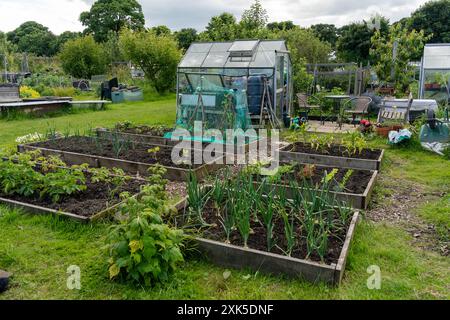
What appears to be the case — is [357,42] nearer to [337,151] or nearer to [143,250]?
[337,151]

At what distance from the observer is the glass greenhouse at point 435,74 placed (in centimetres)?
1063

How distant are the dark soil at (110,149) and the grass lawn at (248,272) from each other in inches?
85.3

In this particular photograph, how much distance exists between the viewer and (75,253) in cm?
340

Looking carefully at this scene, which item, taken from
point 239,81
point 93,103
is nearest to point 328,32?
point 93,103

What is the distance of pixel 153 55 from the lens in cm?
1691

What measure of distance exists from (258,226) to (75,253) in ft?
5.58

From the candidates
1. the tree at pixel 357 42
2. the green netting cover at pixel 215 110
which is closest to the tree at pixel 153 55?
the green netting cover at pixel 215 110

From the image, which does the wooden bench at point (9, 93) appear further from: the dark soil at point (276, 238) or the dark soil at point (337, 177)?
the dark soil at point (276, 238)

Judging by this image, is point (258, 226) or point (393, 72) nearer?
point (258, 226)

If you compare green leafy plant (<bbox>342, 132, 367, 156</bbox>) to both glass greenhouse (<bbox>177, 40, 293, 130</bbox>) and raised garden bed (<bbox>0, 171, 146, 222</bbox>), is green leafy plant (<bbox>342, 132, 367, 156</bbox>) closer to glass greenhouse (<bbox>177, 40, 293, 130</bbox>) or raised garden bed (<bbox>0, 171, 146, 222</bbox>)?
glass greenhouse (<bbox>177, 40, 293, 130</bbox>)

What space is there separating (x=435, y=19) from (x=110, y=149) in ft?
111
